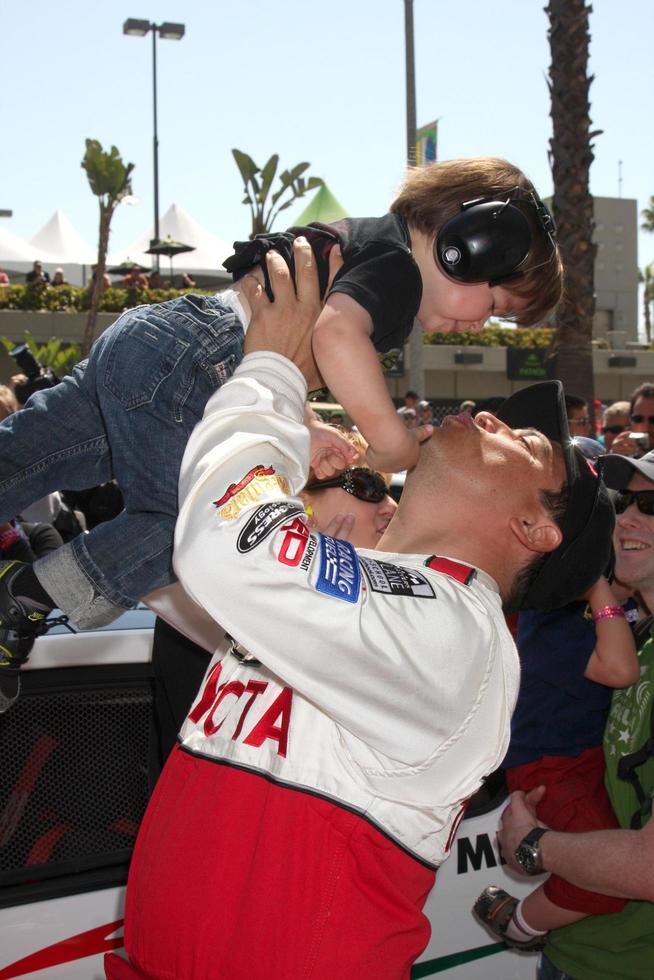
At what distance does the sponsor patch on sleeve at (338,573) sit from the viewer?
1551 millimetres

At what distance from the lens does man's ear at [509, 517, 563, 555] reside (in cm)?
196

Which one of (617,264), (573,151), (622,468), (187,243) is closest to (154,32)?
(187,243)

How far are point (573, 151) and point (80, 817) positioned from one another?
1015 cm

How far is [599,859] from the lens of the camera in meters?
2.44

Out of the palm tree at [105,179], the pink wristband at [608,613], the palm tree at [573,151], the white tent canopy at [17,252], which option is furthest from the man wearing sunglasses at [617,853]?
the white tent canopy at [17,252]

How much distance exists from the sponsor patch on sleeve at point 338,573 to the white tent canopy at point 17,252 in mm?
26151

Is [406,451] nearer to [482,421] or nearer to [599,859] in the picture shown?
[482,421]

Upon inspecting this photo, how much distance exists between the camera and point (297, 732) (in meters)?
1.71

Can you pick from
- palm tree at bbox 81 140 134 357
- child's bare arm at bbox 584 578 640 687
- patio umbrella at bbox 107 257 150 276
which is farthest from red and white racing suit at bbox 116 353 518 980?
patio umbrella at bbox 107 257 150 276

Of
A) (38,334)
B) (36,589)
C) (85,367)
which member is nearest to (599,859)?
(36,589)

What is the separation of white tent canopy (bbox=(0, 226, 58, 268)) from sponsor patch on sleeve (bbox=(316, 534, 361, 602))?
26151 millimetres

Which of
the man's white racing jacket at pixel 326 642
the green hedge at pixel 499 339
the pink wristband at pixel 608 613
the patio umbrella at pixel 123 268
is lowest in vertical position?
the pink wristband at pixel 608 613

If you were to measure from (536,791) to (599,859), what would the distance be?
471 mm

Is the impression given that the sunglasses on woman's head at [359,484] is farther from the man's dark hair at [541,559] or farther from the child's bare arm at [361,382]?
the man's dark hair at [541,559]
